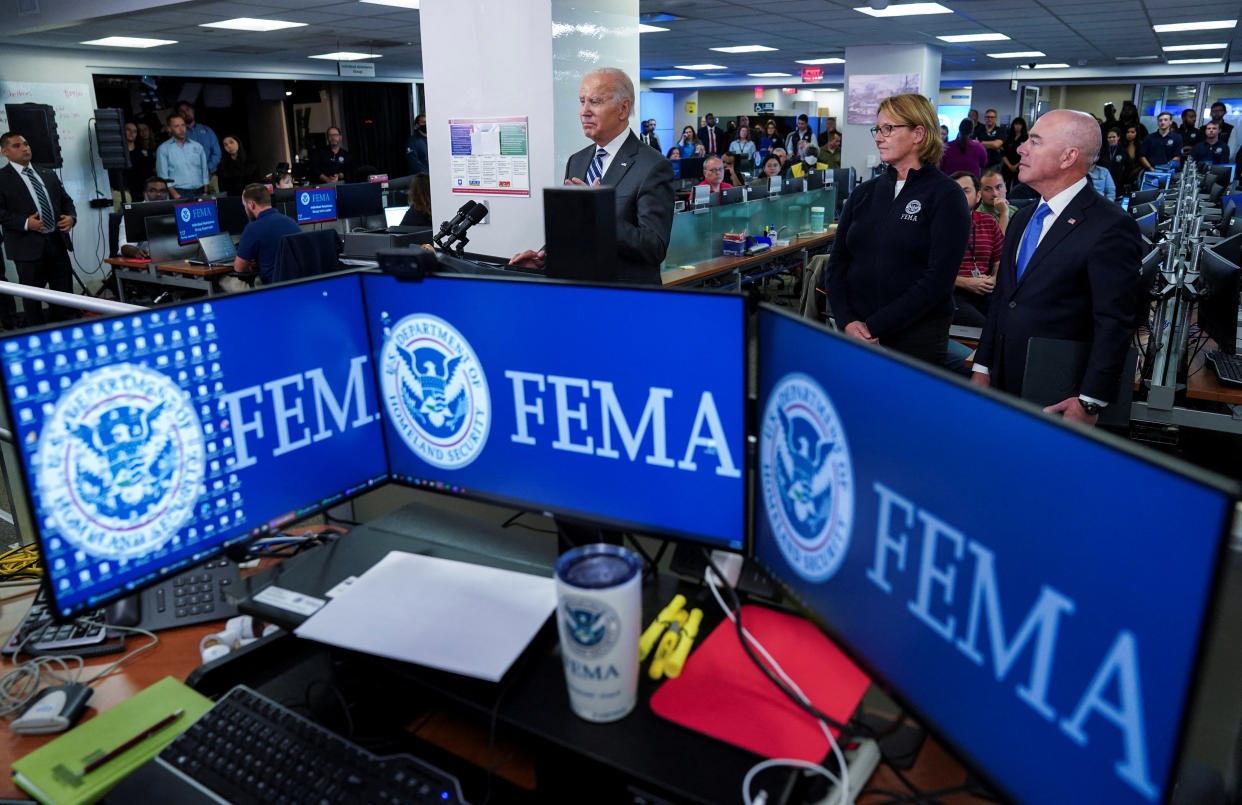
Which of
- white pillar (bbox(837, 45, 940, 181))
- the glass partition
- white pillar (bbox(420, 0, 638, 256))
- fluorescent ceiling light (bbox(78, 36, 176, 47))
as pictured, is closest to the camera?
white pillar (bbox(420, 0, 638, 256))

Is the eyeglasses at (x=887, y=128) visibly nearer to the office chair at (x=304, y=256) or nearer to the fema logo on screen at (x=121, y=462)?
the fema logo on screen at (x=121, y=462)

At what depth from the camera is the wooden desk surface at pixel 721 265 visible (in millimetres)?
5327

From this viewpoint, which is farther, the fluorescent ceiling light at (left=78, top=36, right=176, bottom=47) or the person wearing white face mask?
the fluorescent ceiling light at (left=78, top=36, right=176, bottom=47)

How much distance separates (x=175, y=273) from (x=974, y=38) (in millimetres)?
9566

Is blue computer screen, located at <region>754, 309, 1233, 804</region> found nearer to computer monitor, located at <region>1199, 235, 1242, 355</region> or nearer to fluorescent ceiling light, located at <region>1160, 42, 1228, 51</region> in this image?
computer monitor, located at <region>1199, 235, 1242, 355</region>

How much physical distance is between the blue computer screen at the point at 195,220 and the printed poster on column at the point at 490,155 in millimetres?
2696

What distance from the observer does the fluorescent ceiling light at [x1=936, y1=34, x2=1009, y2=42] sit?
10.4 meters

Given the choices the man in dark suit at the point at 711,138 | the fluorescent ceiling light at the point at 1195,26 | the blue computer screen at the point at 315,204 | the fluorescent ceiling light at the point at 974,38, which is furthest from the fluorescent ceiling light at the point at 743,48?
the blue computer screen at the point at 315,204

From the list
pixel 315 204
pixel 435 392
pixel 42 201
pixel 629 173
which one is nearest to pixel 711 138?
pixel 315 204

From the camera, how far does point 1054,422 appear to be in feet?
1.94

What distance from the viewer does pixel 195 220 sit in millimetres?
6352

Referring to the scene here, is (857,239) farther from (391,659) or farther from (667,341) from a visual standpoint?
(391,659)

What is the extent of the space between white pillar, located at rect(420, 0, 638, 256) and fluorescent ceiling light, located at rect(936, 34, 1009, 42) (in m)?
7.39

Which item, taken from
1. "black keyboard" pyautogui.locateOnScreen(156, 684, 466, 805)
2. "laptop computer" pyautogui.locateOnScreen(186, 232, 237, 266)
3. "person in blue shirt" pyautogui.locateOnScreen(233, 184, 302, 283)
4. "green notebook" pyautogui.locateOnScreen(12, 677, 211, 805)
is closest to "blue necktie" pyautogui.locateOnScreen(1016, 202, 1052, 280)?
"black keyboard" pyautogui.locateOnScreen(156, 684, 466, 805)
